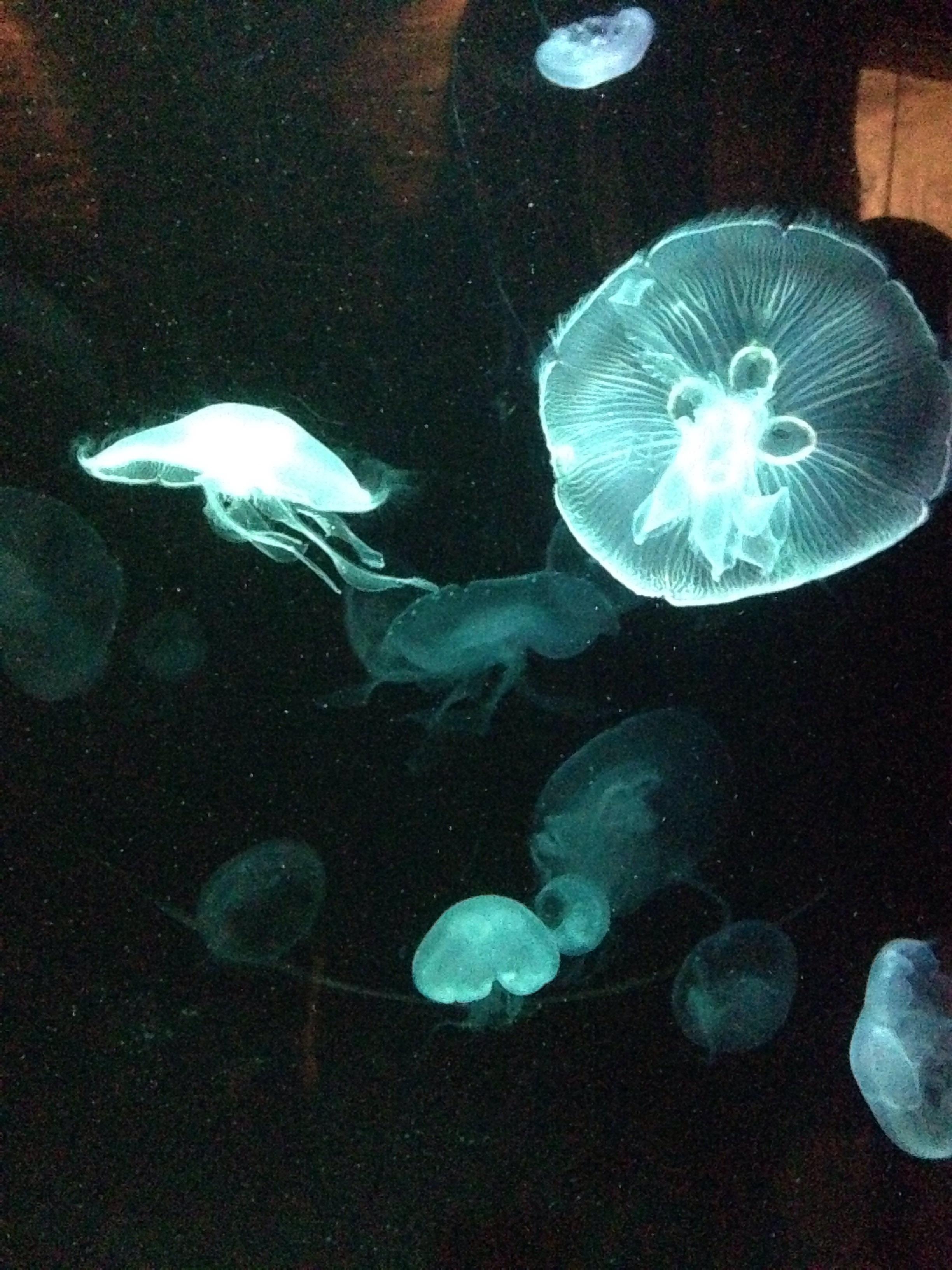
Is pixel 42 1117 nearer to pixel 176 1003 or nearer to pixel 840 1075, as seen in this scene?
pixel 176 1003

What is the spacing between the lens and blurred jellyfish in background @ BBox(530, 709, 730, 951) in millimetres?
2740

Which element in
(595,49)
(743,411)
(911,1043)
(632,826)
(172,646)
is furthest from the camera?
(632,826)

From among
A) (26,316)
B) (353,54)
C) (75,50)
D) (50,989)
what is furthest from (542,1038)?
(75,50)

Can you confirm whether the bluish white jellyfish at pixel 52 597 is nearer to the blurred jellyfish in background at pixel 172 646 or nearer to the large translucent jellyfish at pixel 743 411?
the blurred jellyfish in background at pixel 172 646

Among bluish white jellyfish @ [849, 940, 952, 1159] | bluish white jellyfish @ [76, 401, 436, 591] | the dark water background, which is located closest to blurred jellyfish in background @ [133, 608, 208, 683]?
the dark water background

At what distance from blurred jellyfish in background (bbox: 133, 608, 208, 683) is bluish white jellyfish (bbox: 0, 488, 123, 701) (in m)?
0.13

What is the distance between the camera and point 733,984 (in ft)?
9.15

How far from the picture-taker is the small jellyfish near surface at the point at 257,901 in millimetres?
2799

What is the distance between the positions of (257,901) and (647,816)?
4.04 ft

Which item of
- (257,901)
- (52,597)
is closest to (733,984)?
(257,901)

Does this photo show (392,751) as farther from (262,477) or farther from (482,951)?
(262,477)

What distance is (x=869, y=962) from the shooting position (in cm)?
278

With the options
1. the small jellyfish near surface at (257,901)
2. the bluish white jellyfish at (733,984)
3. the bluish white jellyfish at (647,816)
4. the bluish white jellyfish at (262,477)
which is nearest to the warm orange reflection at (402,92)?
the bluish white jellyfish at (262,477)

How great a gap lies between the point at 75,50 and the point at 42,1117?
3028 millimetres
